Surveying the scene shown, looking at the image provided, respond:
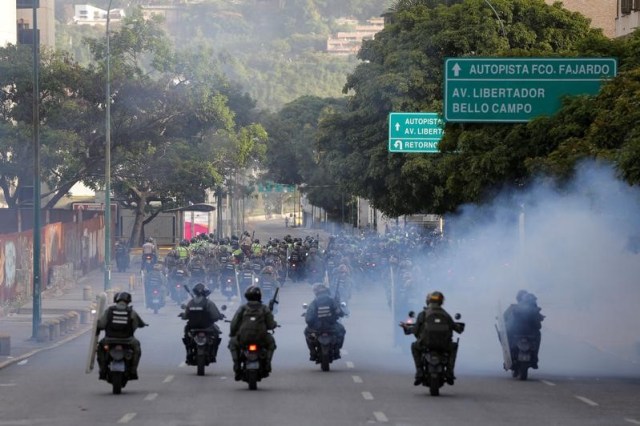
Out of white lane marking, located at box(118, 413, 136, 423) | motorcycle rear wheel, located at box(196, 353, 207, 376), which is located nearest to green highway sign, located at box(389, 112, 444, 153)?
motorcycle rear wheel, located at box(196, 353, 207, 376)

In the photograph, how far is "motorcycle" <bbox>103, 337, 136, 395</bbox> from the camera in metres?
24.0

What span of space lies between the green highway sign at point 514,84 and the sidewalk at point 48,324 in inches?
430

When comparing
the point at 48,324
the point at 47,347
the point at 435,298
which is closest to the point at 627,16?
the point at 48,324

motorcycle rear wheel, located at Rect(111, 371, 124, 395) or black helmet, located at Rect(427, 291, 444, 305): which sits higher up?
black helmet, located at Rect(427, 291, 444, 305)

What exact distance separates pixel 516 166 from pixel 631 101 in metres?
8.72

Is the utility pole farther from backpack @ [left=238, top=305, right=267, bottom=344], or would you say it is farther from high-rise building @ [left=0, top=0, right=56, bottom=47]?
high-rise building @ [left=0, top=0, right=56, bottom=47]

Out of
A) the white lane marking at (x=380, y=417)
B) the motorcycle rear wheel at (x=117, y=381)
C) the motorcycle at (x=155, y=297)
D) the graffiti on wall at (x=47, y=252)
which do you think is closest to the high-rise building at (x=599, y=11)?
the graffiti on wall at (x=47, y=252)

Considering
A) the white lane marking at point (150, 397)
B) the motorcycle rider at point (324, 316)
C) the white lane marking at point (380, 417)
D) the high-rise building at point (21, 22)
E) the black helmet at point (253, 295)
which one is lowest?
the white lane marking at point (150, 397)

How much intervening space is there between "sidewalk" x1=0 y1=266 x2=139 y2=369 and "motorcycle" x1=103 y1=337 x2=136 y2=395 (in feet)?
20.7

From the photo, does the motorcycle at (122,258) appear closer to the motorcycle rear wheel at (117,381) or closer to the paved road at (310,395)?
the paved road at (310,395)

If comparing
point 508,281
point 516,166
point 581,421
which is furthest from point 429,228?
point 581,421

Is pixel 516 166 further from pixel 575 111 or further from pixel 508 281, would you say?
pixel 508 281

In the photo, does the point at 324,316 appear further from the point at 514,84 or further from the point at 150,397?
the point at 514,84

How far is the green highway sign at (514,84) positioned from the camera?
3553 cm
